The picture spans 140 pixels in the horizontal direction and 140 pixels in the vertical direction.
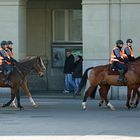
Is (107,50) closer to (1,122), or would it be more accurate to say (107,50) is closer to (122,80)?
(122,80)

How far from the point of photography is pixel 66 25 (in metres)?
30.2

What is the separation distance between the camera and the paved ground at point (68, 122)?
50.0 feet

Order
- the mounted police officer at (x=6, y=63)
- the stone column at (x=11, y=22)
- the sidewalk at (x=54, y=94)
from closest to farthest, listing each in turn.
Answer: the mounted police officer at (x=6, y=63), the stone column at (x=11, y=22), the sidewalk at (x=54, y=94)

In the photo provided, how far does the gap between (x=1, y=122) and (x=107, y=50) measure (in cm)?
872

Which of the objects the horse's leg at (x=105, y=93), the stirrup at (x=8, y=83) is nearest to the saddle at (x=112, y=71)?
the horse's leg at (x=105, y=93)

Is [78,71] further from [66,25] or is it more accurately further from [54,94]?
[66,25]

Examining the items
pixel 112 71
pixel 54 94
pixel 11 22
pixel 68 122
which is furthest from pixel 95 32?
pixel 68 122

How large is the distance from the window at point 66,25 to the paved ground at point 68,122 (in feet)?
21.1

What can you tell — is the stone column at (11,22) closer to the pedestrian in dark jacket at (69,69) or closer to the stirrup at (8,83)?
the pedestrian in dark jacket at (69,69)

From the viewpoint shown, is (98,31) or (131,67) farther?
(98,31)

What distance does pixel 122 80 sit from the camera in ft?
71.5

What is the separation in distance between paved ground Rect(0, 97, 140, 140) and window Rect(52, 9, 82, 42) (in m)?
6.44
